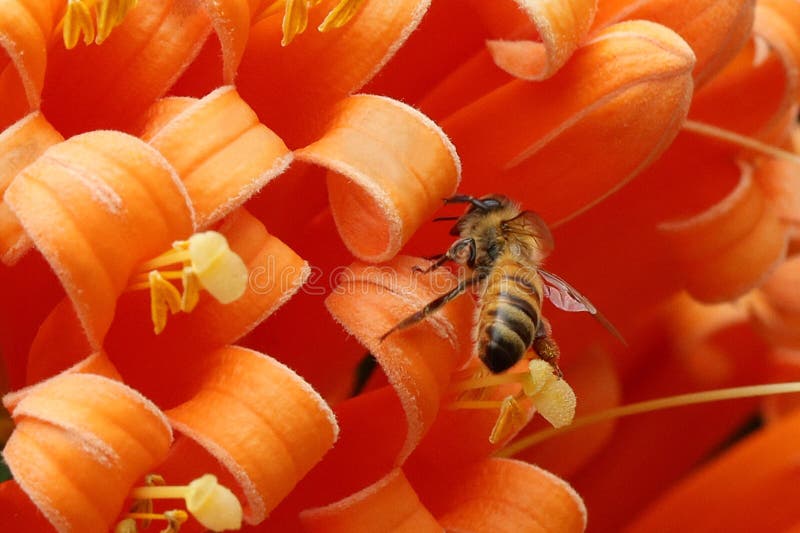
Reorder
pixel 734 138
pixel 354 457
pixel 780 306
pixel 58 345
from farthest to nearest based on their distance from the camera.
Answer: pixel 780 306
pixel 734 138
pixel 354 457
pixel 58 345

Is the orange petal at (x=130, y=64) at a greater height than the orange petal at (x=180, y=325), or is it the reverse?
the orange petal at (x=130, y=64)

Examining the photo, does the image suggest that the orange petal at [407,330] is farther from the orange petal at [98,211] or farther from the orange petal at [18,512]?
the orange petal at [18,512]

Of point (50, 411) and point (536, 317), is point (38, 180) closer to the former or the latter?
point (50, 411)

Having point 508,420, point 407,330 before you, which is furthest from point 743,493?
point 407,330

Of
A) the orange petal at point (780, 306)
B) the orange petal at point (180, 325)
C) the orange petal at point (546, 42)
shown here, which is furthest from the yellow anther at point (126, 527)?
the orange petal at point (780, 306)

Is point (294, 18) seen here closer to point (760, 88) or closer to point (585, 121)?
point (585, 121)

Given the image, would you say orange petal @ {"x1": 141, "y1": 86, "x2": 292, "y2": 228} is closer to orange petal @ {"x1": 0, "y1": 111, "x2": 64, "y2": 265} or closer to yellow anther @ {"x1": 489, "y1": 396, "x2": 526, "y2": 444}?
orange petal @ {"x1": 0, "y1": 111, "x2": 64, "y2": 265}

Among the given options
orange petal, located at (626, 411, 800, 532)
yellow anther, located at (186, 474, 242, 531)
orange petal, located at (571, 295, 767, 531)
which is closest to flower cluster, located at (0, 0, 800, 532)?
yellow anther, located at (186, 474, 242, 531)
